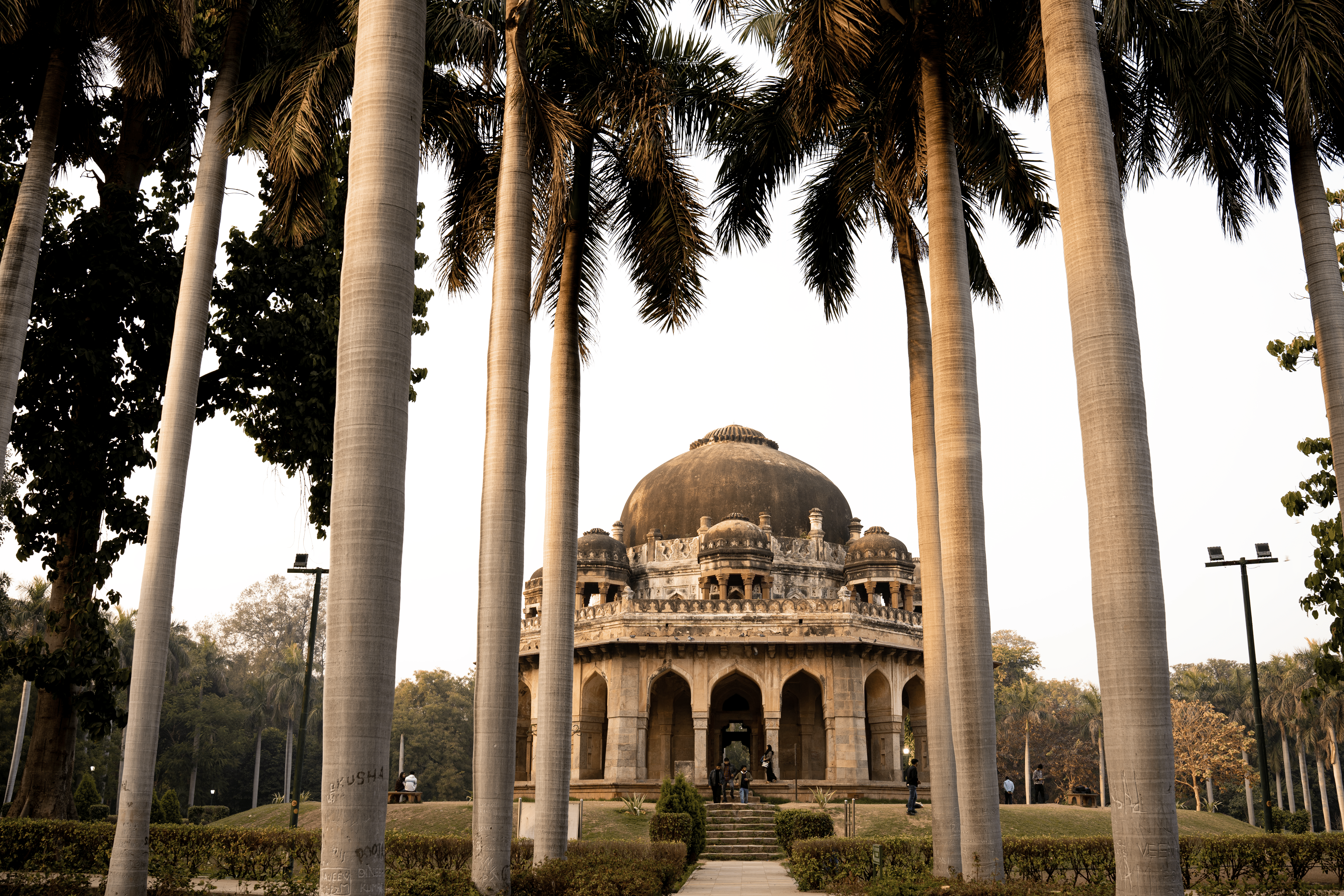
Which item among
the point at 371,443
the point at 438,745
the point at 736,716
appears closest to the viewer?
the point at 371,443

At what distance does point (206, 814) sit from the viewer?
4188cm

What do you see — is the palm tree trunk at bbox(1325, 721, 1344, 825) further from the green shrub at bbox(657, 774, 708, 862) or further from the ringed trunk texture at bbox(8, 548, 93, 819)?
the ringed trunk texture at bbox(8, 548, 93, 819)

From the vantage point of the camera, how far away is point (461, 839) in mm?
13438

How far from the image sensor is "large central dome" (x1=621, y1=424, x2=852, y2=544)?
37.9 meters

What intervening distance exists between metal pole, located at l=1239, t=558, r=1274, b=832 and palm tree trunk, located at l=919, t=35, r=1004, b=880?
13.4 meters

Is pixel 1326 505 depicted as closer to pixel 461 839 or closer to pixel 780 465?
pixel 461 839

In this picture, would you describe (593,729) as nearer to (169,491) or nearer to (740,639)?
(740,639)

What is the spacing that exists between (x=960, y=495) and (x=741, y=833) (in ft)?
46.1

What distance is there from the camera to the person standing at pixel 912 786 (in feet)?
74.3

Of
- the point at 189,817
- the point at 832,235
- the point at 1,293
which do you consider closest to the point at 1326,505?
the point at 832,235

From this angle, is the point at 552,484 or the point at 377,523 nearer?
the point at 377,523

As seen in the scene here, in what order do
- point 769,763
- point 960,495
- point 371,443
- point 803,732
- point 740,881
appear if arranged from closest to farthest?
point 371,443, point 960,495, point 740,881, point 769,763, point 803,732

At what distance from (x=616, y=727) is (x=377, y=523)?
80.5 feet

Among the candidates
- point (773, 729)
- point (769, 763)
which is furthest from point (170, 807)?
point (773, 729)
